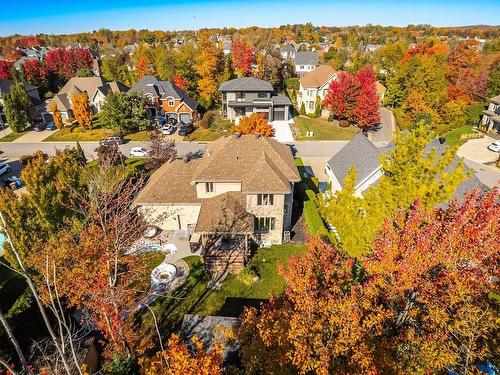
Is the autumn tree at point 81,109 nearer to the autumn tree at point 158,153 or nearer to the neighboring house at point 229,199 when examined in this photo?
the autumn tree at point 158,153

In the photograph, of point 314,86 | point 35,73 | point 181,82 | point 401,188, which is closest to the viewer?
point 401,188

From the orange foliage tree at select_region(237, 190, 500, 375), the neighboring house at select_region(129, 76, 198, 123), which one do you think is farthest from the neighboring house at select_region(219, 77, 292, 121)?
the orange foliage tree at select_region(237, 190, 500, 375)

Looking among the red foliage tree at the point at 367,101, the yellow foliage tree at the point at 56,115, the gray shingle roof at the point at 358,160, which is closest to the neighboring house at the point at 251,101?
the red foliage tree at the point at 367,101

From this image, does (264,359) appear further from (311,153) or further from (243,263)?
(311,153)

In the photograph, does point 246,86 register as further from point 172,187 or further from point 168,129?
point 172,187


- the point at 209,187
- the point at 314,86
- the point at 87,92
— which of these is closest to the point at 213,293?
the point at 209,187

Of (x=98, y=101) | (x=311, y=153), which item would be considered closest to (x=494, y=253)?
(x=311, y=153)

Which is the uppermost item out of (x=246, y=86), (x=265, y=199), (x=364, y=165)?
(x=246, y=86)

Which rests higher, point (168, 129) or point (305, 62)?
point (305, 62)
